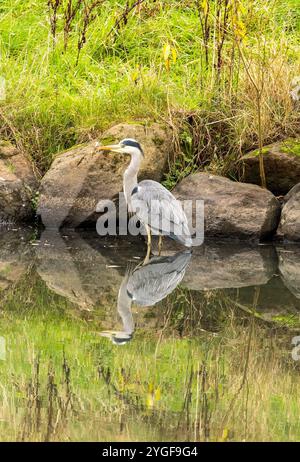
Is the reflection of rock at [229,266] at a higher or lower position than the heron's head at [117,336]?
lower

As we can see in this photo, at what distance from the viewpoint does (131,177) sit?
30.0 feet

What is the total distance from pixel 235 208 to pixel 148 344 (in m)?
3.71

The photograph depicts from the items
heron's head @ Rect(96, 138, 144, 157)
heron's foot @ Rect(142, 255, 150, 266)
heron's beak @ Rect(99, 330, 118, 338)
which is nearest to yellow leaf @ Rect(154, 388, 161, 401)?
heron's beak @ Rect(99, 330, 118, 338)

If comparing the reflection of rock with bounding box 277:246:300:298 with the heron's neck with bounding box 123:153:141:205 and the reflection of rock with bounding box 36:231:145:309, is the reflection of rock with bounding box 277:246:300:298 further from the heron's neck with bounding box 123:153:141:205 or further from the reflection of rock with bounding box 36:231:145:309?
the heron's neck with bounding box 123:153:141:205

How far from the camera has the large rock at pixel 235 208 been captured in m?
9.27

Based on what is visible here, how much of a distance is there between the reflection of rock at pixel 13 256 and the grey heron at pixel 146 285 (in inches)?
34.0

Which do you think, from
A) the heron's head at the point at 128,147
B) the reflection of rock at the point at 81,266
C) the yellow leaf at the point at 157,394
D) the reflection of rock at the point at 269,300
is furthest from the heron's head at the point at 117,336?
the heron's head at the point at 128,147

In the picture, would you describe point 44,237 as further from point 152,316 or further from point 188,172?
point 152,316

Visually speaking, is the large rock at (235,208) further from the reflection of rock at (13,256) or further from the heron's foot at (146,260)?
the reflection of rock at (13,256)

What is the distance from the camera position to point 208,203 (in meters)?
9.45

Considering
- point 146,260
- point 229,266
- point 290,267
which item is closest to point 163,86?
point 146,260

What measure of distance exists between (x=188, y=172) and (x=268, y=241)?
46.1 inches

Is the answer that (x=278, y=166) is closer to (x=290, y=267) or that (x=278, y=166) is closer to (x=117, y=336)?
(x=290, y=267)
